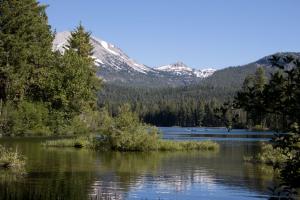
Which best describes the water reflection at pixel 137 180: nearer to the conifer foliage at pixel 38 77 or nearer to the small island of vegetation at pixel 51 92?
the small island of vegetation at pixel 51 92

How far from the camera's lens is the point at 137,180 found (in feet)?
93.3

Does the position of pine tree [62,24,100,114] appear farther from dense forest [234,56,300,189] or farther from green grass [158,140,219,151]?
dense forest [234,56,300,189]

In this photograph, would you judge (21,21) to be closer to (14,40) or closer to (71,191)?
(14,40)

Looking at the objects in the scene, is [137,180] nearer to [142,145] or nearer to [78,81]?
[142,145]

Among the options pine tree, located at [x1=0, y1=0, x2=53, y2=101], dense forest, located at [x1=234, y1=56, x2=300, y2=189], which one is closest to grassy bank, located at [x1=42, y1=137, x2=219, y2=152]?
pine tree, located at [x1=0, y1=0, x2=53, y2=101]

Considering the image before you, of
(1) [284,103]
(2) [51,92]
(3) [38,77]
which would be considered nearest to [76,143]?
(3) [38,77]

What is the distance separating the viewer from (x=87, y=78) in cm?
9138

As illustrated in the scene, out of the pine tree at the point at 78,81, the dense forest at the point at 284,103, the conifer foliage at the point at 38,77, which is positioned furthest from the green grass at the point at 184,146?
the dense forest at the point at 284,103

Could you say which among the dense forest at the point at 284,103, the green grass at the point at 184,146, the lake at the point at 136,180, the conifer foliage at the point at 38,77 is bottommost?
the lake at the point at 136,180

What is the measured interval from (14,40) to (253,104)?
2463 inches

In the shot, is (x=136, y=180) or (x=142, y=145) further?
(x=142, y=145)

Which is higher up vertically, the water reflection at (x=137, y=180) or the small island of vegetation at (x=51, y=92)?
the small island of vegetation at (x=51, y=92)

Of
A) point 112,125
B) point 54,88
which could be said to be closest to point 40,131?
point 54,88

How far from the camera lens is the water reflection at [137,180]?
2322cm
